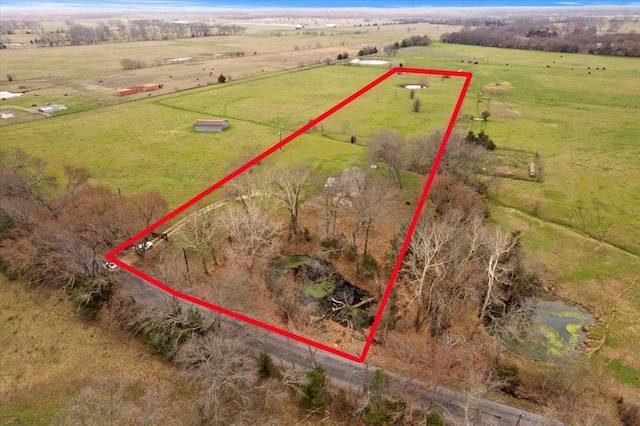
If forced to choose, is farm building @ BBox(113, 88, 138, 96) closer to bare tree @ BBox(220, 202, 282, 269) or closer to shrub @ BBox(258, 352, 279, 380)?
bare tree @ BBox(220, 202, 282, 269)

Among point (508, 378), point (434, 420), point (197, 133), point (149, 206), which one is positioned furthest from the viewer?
point (197, 133)

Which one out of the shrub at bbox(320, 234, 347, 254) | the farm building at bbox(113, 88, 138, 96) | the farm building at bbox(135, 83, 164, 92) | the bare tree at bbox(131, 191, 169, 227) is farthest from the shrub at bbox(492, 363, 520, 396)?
the farm building at bbox(135, 83, 164, 92)

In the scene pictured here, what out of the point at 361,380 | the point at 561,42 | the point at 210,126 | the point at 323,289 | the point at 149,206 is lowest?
the point at 323,289

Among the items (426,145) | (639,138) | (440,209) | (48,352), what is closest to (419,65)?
(639,138)

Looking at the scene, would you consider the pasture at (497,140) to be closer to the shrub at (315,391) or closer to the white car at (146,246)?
the white car at (146,246)

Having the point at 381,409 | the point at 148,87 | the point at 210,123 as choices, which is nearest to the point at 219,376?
the point at 381,409

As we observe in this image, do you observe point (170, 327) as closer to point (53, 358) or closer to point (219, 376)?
point (219, 376)
